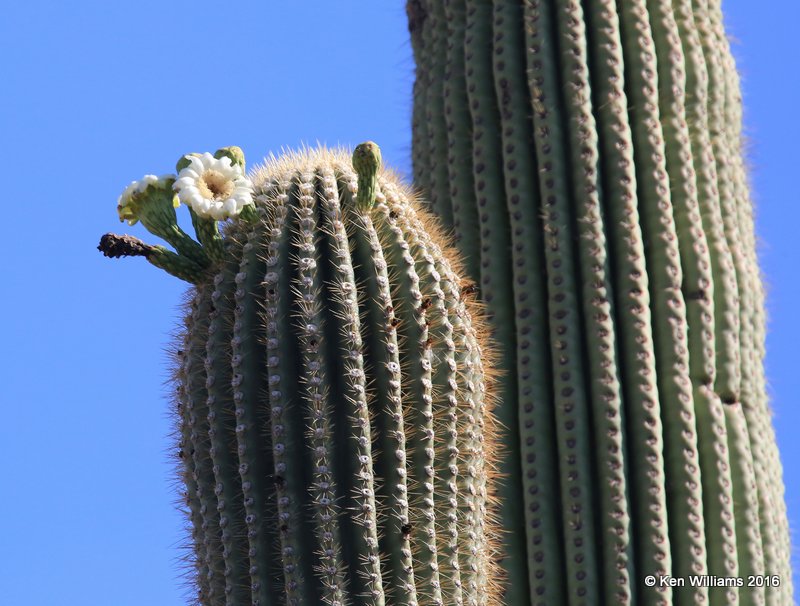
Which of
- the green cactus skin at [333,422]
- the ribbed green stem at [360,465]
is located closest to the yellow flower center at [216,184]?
the green cactus skin at [333,422]

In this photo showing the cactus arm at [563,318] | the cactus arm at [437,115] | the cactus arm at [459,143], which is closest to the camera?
the cactus arm at [563,318]

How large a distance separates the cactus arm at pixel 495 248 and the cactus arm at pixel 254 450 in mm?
2194

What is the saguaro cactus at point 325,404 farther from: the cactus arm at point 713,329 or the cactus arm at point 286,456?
the cactus arm at point 713,329

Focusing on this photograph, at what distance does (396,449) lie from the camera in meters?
3.60

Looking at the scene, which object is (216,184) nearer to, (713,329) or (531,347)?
(531,347)

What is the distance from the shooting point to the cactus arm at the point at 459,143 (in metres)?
6.21

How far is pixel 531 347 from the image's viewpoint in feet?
19.5

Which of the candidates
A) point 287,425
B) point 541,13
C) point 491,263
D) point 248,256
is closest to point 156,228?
point 248,256

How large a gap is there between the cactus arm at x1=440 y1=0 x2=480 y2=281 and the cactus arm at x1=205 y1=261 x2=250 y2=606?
2447 millimetres

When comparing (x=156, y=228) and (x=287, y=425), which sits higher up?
(x=156, y=228)

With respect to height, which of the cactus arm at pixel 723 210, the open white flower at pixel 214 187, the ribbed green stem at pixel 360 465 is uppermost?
the cactus arm at pixel 723 210

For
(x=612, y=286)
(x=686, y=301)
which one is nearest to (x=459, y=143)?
(x=612, y=286)

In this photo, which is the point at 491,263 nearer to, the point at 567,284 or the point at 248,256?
the point at 567,284

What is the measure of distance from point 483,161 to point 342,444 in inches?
113
